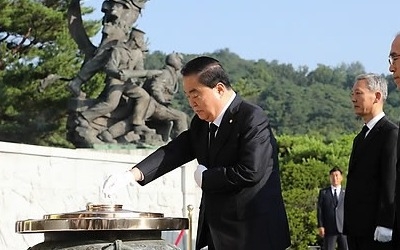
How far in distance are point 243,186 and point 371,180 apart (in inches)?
45.7

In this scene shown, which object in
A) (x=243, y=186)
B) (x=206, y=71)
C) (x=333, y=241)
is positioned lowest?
(x=333, y=241)

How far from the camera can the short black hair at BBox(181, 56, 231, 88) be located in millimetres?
3971

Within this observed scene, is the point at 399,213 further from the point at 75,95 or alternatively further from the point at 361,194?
the point at 75,95

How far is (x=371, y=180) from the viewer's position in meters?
4.90

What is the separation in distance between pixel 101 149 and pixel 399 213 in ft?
37.5

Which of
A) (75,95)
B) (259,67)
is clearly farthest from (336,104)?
(75,95)

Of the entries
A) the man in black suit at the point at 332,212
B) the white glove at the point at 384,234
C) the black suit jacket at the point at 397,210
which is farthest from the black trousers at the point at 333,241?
the black suit jacket at the point at 397,210

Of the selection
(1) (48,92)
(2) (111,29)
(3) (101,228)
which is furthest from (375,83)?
(1) (48,92)

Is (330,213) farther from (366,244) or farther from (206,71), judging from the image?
(206,71)

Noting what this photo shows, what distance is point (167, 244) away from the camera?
3500 millimetres

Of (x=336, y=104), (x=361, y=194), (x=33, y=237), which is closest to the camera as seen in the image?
(x=361, y=194)

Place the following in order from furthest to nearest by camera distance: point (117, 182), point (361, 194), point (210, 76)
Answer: point (361, 194), point (210, 76), point (117, 182)

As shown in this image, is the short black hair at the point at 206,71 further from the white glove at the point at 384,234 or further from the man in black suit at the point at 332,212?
the man in black suit at the point at 332,212

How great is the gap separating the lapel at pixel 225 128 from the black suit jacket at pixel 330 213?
7.87 meters
